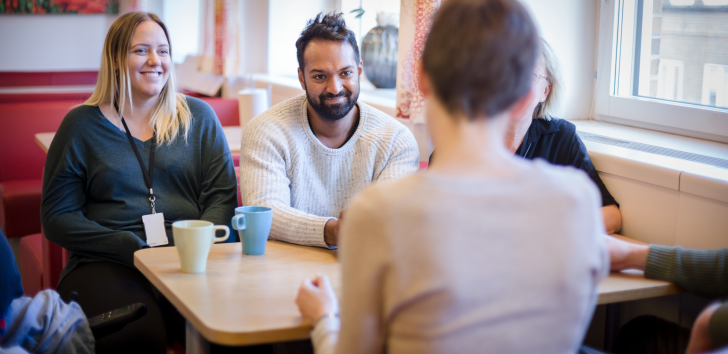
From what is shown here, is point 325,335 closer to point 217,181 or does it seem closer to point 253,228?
point 253,228

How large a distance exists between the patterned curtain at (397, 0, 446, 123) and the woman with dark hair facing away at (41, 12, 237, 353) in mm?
735

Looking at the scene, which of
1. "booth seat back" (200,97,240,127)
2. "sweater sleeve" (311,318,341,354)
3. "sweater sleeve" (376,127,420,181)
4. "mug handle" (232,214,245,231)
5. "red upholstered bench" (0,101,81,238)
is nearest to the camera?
"sweater sleeve" (311,318,341,354)

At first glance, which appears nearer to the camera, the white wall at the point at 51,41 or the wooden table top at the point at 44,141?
the wooden table top at the point at 44,141

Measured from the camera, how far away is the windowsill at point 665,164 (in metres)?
1.43

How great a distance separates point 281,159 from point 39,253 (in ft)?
4.07

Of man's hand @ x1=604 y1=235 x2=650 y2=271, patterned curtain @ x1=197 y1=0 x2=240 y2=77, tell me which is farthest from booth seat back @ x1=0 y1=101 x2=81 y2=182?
man's hand @ x1=604 y1=235 x2=650 y2=271

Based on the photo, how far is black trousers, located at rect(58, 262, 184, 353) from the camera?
4.93 feet

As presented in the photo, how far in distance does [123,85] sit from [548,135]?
1.27m

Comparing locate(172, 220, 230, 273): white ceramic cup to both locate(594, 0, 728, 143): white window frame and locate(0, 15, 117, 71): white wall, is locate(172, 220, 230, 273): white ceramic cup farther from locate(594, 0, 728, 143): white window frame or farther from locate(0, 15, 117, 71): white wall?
locate(0, 15, 117, 71): white wall

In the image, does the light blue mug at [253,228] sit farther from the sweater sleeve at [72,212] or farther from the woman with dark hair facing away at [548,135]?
the woman with dark hair facing away at [548,135]

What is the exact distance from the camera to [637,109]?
81.9 inches

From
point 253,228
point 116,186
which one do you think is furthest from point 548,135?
point 116,186

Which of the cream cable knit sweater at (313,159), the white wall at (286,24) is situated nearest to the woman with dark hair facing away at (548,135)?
the cream cable knit sweater at (313,159)

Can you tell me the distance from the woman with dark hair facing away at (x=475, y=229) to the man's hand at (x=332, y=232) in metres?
0.69
